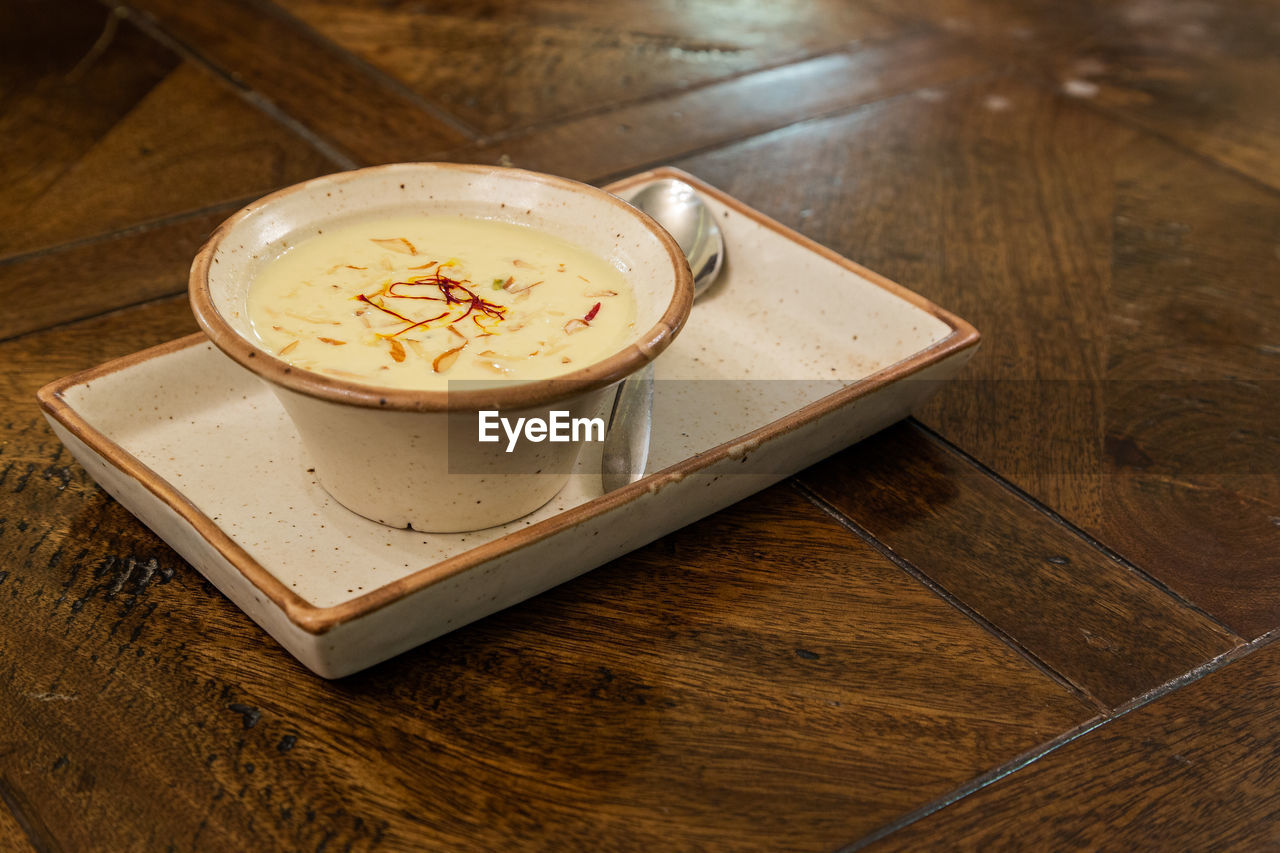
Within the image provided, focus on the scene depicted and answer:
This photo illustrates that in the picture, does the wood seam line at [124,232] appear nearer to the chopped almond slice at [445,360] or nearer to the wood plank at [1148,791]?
the chopped almond slice at [445,360]

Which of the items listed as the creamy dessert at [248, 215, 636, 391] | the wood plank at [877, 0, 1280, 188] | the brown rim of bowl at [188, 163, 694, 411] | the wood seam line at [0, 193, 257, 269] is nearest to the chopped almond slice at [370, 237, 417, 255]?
the creamy dessert at [248, 215, 636, 391]

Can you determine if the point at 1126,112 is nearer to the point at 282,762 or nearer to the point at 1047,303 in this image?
the point at 1047,303

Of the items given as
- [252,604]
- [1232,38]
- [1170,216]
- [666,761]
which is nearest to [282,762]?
[252,604]

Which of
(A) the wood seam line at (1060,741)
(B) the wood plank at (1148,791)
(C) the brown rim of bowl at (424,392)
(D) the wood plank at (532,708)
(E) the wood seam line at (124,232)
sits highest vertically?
(C) the brown rim of bowl at (424,392)

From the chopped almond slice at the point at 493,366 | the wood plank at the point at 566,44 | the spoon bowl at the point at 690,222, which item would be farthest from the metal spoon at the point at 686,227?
the wood plank at the point at 566,44

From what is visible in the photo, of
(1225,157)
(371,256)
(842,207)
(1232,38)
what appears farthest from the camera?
(1232,38)

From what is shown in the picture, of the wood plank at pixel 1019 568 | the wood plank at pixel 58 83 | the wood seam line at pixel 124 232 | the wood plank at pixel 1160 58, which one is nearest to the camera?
the wood plank at pixel 1019 568

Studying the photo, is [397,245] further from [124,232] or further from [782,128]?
[782,128]
